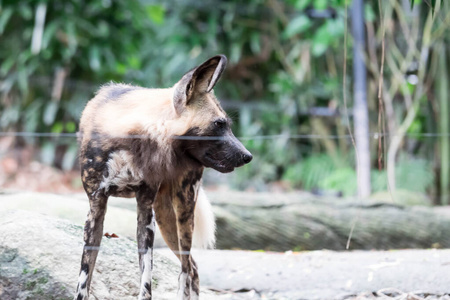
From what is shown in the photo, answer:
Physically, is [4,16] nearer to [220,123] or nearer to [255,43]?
[255,43]

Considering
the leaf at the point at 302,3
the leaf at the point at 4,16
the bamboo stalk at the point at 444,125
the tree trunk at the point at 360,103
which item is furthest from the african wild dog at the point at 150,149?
the leaf at the point at 4,16

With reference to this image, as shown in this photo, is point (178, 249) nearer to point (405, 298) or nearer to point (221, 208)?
point (405, 298)

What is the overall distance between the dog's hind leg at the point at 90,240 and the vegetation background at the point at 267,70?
5154 millimetres

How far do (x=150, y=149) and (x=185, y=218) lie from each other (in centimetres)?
40

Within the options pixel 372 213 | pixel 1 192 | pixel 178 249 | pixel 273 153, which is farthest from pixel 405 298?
pixel 273 153


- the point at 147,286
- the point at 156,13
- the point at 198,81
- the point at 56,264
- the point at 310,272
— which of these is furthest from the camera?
the point at 156,13

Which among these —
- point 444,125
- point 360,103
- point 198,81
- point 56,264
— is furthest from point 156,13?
point 198,81

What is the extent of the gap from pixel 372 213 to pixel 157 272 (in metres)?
A: 2.83

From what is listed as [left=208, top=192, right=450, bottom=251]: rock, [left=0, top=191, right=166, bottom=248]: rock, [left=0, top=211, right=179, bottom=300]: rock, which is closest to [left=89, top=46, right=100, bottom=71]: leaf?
[left=208, top=192, right=450, bottom=251]: rock

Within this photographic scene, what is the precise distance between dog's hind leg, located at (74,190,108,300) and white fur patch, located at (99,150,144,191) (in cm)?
9

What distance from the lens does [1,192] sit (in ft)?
16.0

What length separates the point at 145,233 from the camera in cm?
254

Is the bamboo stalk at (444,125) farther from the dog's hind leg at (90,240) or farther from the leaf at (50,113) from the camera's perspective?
the dog's hind leg at (90,240)

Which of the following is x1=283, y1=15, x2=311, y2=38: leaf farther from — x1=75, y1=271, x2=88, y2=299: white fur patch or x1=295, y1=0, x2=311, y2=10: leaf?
x1=75, y1=271, x2=88, y2=299: white fur patch
